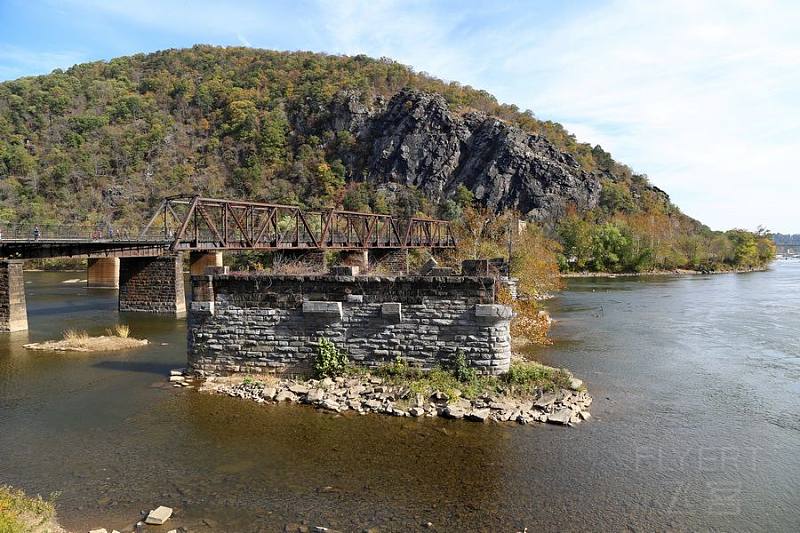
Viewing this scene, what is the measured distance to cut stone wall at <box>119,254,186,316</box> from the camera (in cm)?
3753

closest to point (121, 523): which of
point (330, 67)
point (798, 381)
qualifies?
point (798, 381)

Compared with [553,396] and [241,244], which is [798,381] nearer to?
[553,396]

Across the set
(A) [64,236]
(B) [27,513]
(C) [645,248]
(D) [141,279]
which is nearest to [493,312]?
(B) [27,513]

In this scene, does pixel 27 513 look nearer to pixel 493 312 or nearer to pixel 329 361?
pixel 329 361

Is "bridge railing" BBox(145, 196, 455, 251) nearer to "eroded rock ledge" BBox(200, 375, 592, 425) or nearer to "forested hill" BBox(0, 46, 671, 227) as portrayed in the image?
"eroded rock ledge" BBox(200, 375, 592, 425)

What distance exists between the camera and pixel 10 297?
29125 mm

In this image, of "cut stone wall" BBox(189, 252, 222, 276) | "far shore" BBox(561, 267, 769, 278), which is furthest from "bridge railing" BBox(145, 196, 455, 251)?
"far shore" BBox(561, 267, 769, 278)

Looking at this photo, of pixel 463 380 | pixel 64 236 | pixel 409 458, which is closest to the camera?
pixel 409 458

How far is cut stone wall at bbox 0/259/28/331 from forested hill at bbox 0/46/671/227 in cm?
7020

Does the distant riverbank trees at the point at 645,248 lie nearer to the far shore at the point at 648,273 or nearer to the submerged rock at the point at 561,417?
the far shore at the point at 648,273

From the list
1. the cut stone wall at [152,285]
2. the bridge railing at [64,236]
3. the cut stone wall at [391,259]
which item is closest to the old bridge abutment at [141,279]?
the cut stone wall at [152,285]

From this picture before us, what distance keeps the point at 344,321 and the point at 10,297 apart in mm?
23361

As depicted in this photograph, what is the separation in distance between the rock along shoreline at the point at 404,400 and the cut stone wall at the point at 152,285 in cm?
2360

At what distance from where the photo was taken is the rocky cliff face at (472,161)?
112188 millimetres
